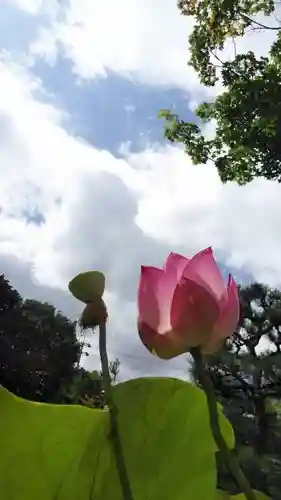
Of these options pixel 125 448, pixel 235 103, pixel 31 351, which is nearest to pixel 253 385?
pixel 235 103

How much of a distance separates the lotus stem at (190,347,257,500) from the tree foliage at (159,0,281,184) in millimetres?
3896

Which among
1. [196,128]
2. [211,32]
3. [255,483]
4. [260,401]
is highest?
[211,32]

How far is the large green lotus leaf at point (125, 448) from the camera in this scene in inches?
A: 9.1

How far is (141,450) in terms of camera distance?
23cm

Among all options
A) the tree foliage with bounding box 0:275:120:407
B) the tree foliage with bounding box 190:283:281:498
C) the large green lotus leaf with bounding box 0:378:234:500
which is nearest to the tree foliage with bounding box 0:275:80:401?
the tree foliage with bounding box 0:275:120:407

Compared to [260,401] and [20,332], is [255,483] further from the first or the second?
[20,332]

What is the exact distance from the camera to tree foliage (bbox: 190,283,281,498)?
3.86m

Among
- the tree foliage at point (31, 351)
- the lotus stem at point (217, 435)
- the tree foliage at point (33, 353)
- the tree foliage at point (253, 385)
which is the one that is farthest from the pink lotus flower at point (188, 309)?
the tree foliage at point (31, 351)

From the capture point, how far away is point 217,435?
7.6 inches

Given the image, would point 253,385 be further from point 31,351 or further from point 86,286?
point 31,351

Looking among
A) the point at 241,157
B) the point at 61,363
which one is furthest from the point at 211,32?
the point at 61,363

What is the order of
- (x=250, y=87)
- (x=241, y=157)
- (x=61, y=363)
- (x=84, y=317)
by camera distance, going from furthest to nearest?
(x=61, y=363) < (x=241, y=157) < (x=250, y=87) < (x=84, y=317)

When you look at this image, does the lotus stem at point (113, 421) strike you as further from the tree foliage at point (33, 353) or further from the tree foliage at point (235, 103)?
the tree foliage at point (33, 353)

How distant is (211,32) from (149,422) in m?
4.47
